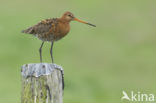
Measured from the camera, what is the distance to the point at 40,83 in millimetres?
6008

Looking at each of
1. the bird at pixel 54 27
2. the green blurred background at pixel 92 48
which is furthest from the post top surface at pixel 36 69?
the green blurred background at pixel 92 48

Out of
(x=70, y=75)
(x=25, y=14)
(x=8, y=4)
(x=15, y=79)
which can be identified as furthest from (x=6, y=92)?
(x=8, y=4)

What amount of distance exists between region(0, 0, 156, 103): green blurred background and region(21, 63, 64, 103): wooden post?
5.48m

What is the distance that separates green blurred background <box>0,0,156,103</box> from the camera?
42.6 feet

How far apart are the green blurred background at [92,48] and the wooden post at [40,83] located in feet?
18.0

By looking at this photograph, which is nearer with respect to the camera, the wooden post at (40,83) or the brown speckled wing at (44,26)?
the wooden post at (40,83)

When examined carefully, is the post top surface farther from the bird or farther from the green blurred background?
the green blurred background

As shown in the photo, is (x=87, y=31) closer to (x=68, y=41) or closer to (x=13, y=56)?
(x=68, y=41)

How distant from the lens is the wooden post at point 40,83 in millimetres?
6008

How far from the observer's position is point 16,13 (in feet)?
63.9

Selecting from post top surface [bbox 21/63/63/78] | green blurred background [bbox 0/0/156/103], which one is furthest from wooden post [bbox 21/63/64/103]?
green blurred background [bbox 0/0/156/103]

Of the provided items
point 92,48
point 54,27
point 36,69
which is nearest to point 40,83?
point 36,69

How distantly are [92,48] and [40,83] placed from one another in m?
10.2

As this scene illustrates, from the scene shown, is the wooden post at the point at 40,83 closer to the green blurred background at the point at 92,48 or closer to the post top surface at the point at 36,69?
the post top surface at the point at 36,69
